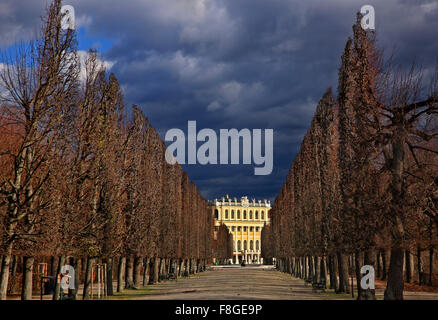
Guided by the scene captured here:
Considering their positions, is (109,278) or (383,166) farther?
(109,278)

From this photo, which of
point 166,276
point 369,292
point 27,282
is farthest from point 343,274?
point 166,276

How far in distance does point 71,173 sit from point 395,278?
1425 centimetres

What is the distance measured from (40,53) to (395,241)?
15.6 metres

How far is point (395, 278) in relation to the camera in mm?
21672

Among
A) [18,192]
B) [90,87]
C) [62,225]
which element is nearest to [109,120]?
[90,87]

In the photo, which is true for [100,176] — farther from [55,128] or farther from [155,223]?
[155,223]

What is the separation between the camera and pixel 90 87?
28.7 meters

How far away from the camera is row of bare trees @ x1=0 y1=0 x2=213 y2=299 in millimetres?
20641

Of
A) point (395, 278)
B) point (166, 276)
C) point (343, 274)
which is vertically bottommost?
point (166, 276)

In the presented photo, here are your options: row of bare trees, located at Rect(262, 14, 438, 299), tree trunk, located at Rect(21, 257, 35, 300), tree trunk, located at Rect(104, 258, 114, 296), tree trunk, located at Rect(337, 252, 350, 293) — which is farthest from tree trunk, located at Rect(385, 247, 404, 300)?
tree trunk, located at Rect(104, 258, 114, 296)

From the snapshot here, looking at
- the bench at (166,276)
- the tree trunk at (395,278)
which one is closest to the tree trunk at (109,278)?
the tree trunk at (395,278)

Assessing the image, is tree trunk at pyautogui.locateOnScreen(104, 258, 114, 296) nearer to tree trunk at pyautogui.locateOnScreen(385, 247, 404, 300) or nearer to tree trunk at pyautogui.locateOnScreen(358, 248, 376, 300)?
tree trunk at pyautogui.locateOnScreen(358, 248, 376, 300)

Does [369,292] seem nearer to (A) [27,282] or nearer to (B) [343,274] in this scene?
(B) [343,274]

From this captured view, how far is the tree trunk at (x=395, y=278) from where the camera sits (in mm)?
21562
